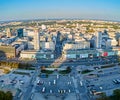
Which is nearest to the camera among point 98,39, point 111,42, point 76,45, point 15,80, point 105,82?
point 105,82

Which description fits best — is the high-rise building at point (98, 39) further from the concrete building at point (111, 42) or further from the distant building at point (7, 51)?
the distant building at point (7, 51)

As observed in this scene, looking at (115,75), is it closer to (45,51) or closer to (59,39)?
(45,51)

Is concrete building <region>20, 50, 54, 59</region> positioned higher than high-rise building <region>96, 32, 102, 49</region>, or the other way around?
high-rise building <region>96, 32, 102, 49</region>

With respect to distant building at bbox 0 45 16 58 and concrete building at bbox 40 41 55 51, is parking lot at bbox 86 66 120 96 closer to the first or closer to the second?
concrete building at bbox 40 41 55 51

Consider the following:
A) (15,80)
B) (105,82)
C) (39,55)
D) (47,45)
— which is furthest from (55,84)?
(47,45)

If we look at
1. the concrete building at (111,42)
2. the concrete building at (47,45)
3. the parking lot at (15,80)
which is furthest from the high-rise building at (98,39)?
the parking lot at (15,80)

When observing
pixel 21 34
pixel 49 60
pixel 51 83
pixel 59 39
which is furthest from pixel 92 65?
pixel 21 34

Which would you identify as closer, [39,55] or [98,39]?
[39,55]

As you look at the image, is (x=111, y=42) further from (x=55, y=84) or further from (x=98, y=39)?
(x=55, y=84)

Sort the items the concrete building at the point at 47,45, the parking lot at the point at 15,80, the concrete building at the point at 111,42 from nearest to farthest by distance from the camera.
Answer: the parking lot at the point at 15,80 < the concrete building at the point at 47,45 < the concrete building at the point at 111,42

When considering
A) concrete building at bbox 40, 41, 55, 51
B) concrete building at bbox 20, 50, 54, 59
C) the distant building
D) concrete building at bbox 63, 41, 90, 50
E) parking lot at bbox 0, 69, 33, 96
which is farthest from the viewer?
concrete building at bbox 40, 41, 55, 51

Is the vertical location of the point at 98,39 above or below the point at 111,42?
above

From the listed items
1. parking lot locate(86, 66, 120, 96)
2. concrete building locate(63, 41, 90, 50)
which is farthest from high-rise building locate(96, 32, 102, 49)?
parking lot locate(86, 66, 120, 96)
